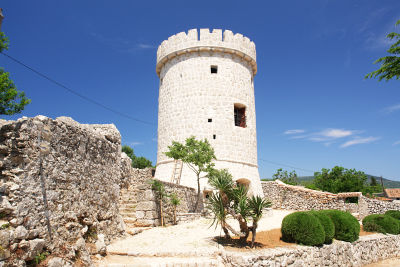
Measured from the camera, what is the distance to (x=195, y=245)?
7371 mm

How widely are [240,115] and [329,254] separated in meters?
11.3

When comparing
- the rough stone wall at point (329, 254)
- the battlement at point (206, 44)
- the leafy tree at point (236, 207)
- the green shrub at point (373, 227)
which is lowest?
the rough stone wall at point (329, 254)

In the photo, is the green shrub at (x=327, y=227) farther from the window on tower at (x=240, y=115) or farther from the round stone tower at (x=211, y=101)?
the window on tower at (x=240, y=115)

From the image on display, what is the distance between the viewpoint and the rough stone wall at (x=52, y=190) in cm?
415

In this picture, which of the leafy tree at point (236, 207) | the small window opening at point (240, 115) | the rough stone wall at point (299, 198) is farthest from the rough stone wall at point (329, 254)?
the small window opening at point (240, 115)

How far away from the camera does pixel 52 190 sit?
5059 millimetres

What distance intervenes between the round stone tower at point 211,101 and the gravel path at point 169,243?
7029 millimetres

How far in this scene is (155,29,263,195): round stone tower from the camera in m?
17.0

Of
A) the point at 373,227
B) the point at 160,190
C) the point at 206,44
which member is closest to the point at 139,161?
the point at 206,44

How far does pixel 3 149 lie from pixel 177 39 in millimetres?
15731

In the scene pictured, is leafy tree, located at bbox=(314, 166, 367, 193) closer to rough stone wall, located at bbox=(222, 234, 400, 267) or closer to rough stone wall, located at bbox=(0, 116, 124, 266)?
rough stone wall, located at bbox=(222, 234, 400, 267)

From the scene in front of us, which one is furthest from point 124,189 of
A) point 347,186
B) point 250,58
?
point 347,186

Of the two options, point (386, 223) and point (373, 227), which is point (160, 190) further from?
point (386, 223)

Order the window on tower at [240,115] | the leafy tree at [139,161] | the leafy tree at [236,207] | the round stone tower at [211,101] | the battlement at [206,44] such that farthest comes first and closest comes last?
the leafy tree at [139,161], the window on tower at [240,115], the battlement at [206,44], the round stone tower at [211,101], the leafy tree at [236,207]
